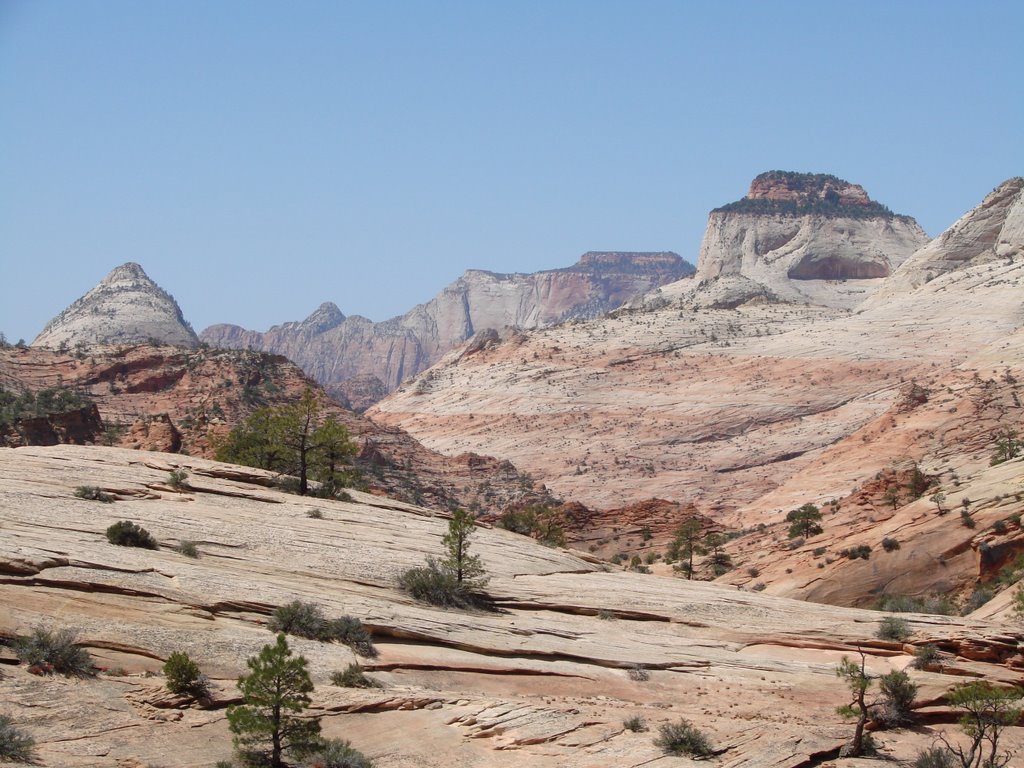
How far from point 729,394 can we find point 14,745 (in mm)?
95535

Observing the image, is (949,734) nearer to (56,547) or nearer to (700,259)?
(56,547)

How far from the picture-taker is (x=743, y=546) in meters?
52.0

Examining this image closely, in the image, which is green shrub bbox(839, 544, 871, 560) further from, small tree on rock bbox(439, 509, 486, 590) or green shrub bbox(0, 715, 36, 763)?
green shrub bbox(0, 715, 36, 763)

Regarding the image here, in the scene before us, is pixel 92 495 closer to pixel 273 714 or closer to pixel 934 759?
pixel 273 714

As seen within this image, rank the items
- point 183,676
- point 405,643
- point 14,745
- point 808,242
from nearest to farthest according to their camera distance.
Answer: point 14,745 → point 183,676 → point 405,643 → point 808,242

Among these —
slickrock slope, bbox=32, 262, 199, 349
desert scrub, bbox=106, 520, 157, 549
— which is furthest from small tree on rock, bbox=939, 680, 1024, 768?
slickrock slope, bbox=32, 262, 199, 349

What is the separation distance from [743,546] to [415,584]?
2901cm

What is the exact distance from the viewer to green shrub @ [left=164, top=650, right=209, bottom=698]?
17656mm

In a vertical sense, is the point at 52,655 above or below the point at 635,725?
above

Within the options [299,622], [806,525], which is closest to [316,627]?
[299,622]

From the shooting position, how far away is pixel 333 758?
16.8m

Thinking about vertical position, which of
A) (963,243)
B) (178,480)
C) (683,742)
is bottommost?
(683,742)

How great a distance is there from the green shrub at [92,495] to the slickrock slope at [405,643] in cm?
47

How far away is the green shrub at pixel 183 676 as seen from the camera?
57.9ft
